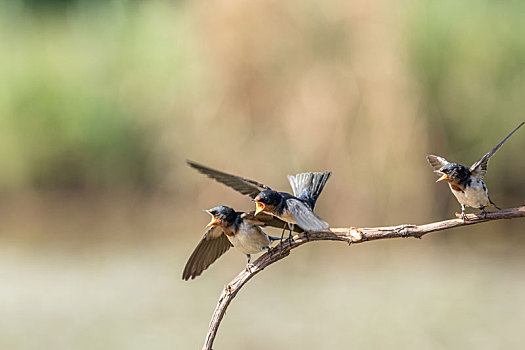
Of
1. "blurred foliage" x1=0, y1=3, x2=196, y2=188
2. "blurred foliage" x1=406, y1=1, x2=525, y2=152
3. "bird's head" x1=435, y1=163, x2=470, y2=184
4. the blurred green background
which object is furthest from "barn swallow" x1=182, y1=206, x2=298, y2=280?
"blurred foliage" x1=0, y1=3, x2=196, y2=188

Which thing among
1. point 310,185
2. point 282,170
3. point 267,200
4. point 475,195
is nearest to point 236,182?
point 267,200


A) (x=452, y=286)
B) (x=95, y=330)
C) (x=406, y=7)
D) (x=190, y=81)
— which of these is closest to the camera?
(x=95, y=330)

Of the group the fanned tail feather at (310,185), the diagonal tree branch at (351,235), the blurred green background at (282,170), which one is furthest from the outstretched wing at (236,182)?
the blurred green background at (282,170)

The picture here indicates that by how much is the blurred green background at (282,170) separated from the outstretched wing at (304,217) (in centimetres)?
278

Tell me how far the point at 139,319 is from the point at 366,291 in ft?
4.38

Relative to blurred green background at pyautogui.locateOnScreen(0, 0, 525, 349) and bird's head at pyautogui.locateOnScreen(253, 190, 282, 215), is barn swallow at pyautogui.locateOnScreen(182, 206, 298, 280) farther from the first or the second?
blurred green background at pyautogui.locateOnScreen(0, 0, 525, 349)

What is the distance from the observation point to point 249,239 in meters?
1.36

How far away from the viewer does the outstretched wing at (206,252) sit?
4.29 feet

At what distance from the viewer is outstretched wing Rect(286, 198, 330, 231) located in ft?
3.60

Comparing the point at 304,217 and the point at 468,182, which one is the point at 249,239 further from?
the point at 468,182

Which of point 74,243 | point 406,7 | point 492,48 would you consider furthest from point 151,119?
point 492,48

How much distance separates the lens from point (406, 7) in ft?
15.5

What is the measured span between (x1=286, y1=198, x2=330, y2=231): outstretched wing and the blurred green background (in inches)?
110

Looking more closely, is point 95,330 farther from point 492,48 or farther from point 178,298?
point 492,48
